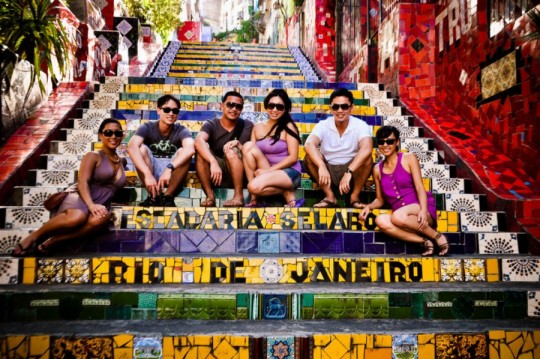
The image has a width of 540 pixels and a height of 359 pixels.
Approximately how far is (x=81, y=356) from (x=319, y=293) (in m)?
1.41

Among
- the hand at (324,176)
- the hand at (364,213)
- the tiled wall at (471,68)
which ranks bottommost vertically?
the hand at (364,213)

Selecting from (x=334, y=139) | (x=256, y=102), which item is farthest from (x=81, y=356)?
(x=256, y=102)

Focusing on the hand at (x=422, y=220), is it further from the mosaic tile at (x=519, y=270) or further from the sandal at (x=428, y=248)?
the mosaic tile at (x=519, y=270)

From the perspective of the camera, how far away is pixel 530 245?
3.15 metres

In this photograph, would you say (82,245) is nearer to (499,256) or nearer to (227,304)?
(227,304)

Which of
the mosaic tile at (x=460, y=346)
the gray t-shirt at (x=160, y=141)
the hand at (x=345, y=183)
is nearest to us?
the mosaic tile at (x=460, y=346)

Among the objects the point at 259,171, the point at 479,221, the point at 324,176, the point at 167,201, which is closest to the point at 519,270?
the point at 479,221

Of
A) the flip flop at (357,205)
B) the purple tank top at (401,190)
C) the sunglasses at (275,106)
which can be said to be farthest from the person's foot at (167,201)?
the purple tank top at (401,190)

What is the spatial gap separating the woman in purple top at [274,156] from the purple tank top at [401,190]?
0.78 metres

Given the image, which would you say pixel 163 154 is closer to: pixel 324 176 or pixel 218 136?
pixel 218 136

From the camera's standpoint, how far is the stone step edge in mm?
2283

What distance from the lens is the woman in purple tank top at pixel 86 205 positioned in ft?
9.34

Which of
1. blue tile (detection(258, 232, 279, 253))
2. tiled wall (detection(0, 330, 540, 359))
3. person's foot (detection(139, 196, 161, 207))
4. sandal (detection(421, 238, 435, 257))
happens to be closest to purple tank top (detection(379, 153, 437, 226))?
sandal (detection(421, 238, 435, 257))

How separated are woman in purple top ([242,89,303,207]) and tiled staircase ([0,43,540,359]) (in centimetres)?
20
